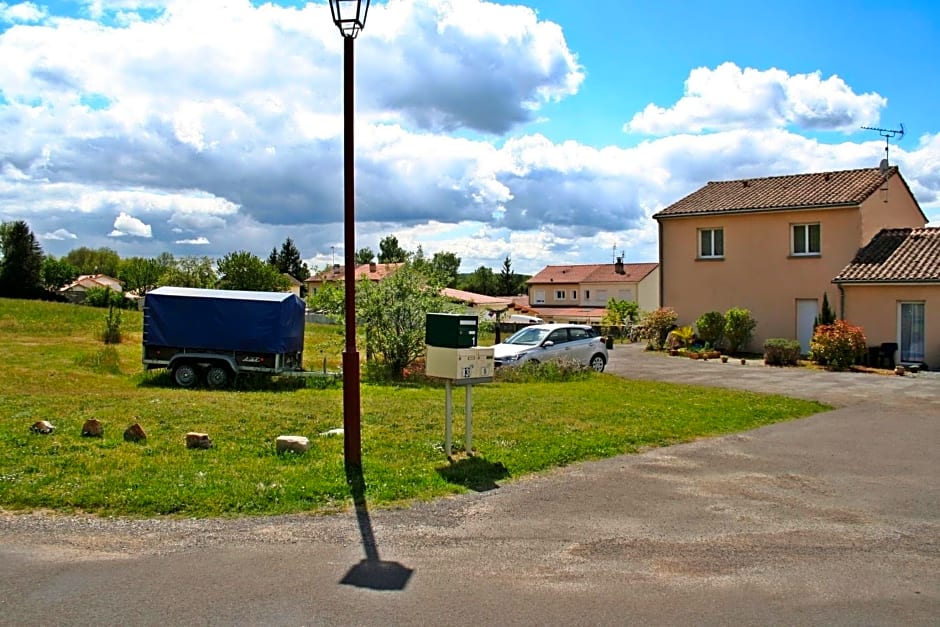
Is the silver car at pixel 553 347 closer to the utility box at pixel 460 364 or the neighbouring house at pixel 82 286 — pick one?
the utility box at pixel 460 364

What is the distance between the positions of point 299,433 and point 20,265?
76016 millimetres

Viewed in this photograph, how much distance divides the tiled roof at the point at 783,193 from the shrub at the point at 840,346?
5.89 meters

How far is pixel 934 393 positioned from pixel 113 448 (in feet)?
57.4

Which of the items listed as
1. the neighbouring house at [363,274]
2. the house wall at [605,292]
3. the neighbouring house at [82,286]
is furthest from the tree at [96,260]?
the house wall at [605,292]

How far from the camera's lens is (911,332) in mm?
26266

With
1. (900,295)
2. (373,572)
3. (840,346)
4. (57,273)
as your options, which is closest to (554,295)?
(900,295)

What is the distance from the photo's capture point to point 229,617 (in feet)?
15.7

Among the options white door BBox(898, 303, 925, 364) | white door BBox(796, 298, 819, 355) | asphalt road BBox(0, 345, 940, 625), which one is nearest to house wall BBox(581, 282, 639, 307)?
→ white door BBox(796, 298, 819, 355)

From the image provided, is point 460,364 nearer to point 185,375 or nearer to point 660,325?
point 185,375

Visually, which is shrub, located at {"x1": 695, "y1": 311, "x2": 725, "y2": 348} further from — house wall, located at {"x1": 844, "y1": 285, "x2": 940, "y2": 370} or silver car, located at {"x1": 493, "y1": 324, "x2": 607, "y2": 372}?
silver car, located at {"x1": 493, "y1": 324, "x2": 607, "y2": 372}

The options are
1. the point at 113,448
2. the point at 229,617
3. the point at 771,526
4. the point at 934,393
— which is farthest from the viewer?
the point at 934,393

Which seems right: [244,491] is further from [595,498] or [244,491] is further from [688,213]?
[688,213]

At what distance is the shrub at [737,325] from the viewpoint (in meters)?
30.1

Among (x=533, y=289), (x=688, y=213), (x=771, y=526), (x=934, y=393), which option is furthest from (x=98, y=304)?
(x=771, y=526)
